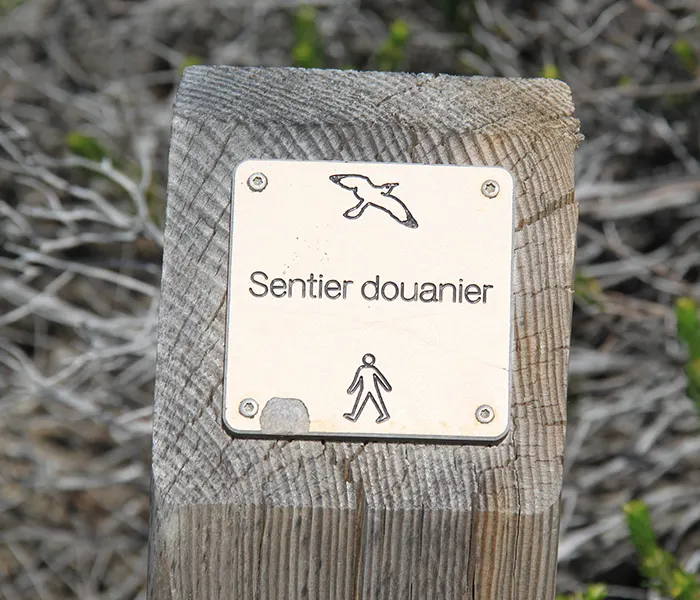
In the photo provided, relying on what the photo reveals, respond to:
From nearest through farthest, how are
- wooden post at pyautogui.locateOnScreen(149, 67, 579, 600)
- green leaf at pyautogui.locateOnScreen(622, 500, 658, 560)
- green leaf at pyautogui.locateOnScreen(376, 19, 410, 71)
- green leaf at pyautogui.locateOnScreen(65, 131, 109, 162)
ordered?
1. wooden post at pyautogui.locateOnScreen(149, 67, 579, 600)
2. green leaf at pyautogui.locateOnScreen(622, 500, 658, 560)
3. green leaf at pyautogui.locateOnScreen(65, 131, 109, 162)
4. green leaf at pyautogui.locateOnScreen(376, 19, 410, 71)

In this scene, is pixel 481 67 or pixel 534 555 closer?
pixel 534 555

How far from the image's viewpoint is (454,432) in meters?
0.95

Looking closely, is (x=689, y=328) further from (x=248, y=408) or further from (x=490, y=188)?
(x=248, y=408)

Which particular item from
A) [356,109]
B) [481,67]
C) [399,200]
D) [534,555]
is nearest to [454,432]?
[534,555]

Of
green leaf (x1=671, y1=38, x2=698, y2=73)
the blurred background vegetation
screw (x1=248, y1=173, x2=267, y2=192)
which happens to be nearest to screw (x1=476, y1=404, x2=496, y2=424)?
screw (x1=248, y1=173, x2=267, y2=192)

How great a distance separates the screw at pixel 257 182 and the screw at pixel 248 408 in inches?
10.1

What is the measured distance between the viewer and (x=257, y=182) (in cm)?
96

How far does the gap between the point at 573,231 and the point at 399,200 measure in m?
0.22

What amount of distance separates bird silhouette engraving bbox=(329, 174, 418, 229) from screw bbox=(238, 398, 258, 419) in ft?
0.83

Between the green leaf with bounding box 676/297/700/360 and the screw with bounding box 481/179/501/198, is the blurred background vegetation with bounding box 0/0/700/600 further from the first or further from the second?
the screw with bounding box 481/179/501/198

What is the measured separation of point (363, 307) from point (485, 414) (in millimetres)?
197

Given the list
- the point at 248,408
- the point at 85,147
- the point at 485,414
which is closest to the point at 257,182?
the point at 248,408

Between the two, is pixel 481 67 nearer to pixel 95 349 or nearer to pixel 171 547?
pixel 95 349

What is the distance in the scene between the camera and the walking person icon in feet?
3.10
